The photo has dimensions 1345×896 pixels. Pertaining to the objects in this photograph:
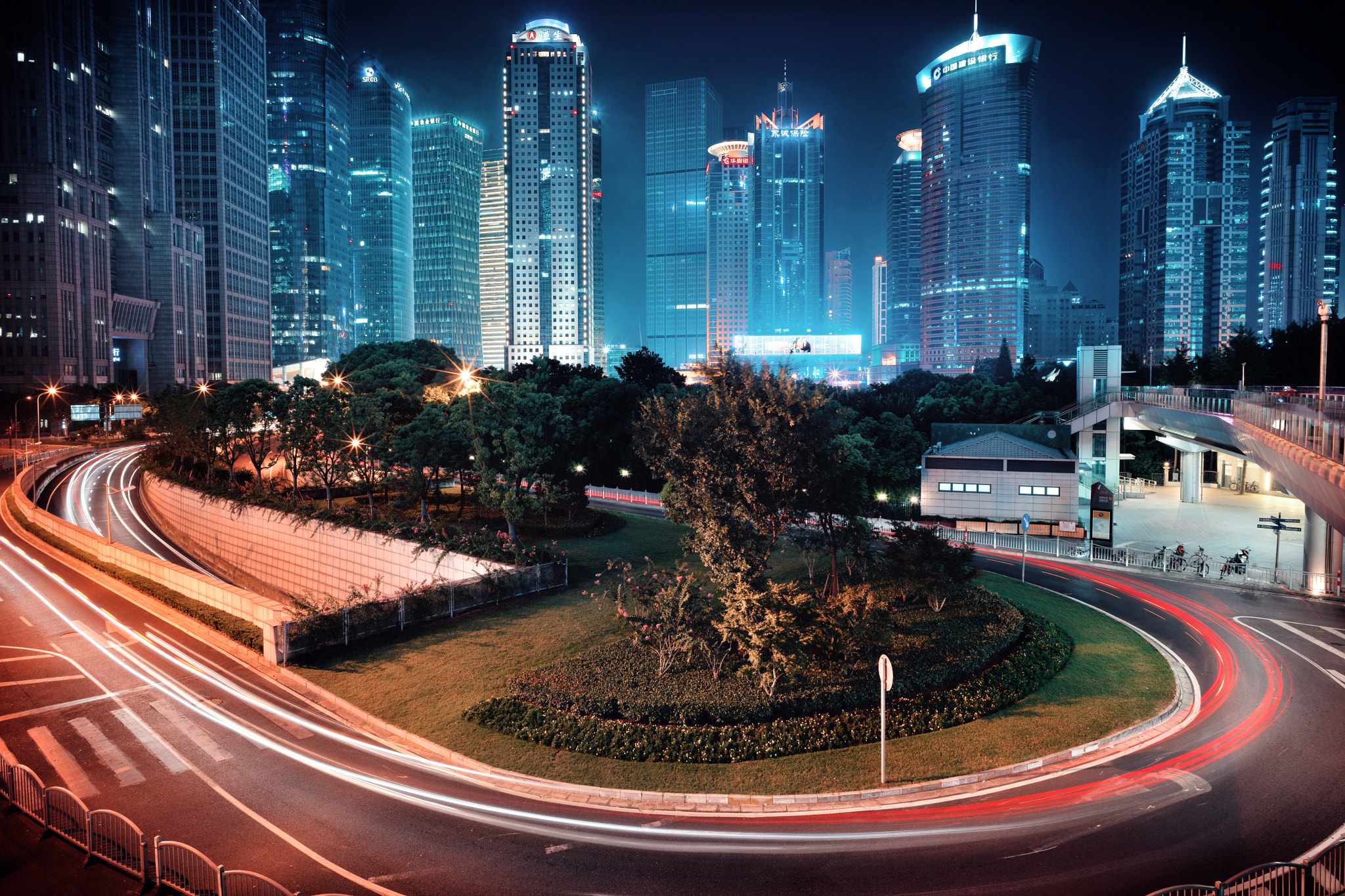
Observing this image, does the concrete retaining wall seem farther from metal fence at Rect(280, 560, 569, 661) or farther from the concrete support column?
the concrete support column

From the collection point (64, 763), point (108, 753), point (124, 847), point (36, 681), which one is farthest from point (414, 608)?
point (124, 847)

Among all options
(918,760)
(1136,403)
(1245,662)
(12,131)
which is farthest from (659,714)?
(12,131)

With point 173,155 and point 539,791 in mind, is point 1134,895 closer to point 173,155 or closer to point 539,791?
point 539,791

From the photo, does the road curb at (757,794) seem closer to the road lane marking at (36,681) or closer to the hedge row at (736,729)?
the hedge row at (736,729)

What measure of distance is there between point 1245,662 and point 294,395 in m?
47.8

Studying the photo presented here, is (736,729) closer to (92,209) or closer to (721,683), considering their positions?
(721,683)

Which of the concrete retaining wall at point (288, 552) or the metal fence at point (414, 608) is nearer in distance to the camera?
the metal fence at point (414, 608)

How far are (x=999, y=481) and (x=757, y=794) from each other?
117 ft

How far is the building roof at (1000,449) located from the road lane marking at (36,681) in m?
43.2

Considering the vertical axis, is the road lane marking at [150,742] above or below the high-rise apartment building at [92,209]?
below

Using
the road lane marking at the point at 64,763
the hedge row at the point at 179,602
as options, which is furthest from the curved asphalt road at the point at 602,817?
the hedge row at the point at 179,602

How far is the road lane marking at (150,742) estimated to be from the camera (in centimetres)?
1579

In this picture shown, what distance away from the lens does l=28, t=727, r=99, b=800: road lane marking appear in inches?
580

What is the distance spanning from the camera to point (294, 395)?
144 ft
